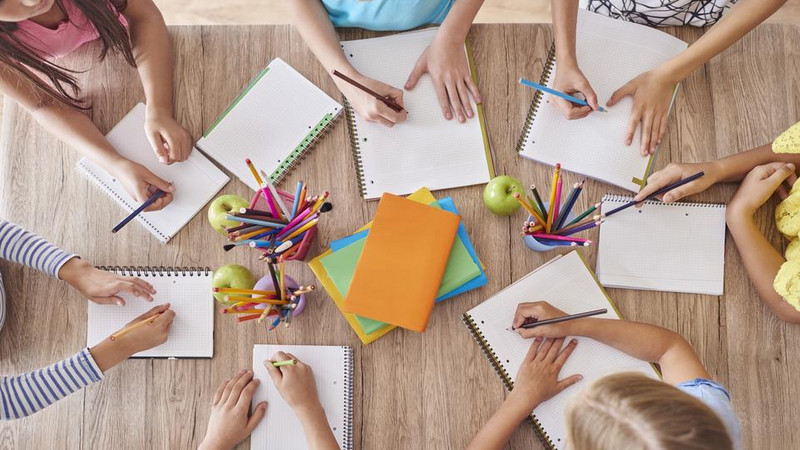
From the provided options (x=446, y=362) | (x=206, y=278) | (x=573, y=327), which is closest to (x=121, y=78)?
(x=206, y=278)

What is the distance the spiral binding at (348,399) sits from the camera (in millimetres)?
940

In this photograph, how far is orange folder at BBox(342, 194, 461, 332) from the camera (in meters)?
0.93

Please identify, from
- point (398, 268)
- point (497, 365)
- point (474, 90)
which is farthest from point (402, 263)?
point (474, 90)

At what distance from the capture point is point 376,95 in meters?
0.98

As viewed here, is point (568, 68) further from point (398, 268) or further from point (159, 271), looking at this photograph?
point (159, 271)

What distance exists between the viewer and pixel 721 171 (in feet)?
3.22

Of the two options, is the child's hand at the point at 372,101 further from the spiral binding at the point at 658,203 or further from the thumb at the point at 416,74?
the spiral binding at the point at 658,203

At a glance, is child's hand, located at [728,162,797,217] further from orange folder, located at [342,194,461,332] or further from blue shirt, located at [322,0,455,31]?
blue shirt, located at [322,0,455,31]

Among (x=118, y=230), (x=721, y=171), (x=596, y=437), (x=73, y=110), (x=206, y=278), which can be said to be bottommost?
(x=596, y=437)

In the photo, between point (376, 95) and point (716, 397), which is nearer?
point (716, 397)

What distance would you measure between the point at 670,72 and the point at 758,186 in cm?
24

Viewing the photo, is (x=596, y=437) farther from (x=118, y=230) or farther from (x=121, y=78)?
(x=121, y=78)

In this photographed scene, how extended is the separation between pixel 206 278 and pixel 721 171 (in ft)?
2.91

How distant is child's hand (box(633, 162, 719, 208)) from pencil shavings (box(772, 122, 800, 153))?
0.34 feet
